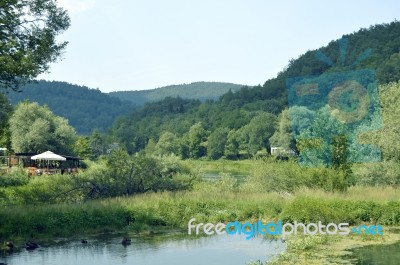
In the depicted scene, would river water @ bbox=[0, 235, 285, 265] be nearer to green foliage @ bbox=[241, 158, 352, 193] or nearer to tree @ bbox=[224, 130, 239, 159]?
green foliage @ bbox=[241, 158, 352, 193]

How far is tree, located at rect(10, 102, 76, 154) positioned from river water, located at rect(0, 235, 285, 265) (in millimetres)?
39821

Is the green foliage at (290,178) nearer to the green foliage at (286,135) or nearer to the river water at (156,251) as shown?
the river water at (156,251)

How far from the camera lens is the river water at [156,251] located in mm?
17516

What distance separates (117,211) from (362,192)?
11.5 meters

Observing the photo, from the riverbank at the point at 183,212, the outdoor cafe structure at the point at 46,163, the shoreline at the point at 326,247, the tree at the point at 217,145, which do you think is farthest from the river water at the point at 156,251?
the tree at the point at 217,145

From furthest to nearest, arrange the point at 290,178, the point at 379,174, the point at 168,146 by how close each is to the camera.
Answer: the point at 168,146 → the point at 379,174 → the point at 290,178

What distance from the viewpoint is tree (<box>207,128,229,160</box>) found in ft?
430

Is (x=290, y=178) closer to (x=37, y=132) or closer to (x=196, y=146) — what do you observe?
(x=37, y=132)

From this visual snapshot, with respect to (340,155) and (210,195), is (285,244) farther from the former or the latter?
(340,155)

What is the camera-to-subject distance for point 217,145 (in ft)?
433

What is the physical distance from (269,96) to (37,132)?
118 metres

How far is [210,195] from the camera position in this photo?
27359mm

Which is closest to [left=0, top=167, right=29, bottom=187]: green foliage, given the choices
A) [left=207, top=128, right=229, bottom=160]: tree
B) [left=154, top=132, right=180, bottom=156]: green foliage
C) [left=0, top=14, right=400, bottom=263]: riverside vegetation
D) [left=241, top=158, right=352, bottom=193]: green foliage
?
[left=0, top=14, right=400, bottom=263]: riverside vegetation

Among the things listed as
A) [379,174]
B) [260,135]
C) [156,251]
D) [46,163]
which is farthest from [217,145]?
[156,251]
